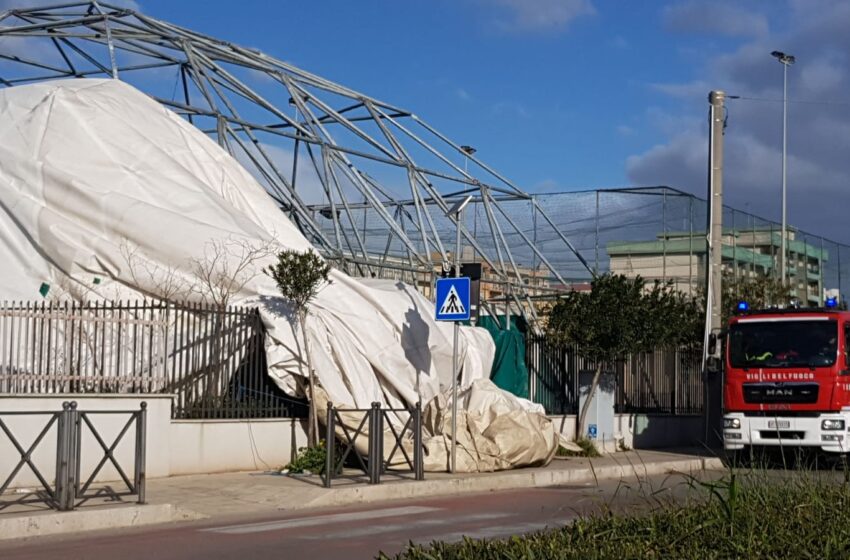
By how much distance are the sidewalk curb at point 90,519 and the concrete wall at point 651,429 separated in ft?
39.7

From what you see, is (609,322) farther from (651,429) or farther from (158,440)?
(158,440)

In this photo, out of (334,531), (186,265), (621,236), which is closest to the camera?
(334,531)

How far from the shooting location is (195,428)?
17281 millimetres

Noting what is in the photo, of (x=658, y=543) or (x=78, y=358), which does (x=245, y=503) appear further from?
(x=658, y=543)

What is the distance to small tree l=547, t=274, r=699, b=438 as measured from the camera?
23.1 m

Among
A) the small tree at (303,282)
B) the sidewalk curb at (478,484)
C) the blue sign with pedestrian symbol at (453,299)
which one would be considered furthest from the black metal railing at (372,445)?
the blue sign with pedestrian symbol at (453,299)

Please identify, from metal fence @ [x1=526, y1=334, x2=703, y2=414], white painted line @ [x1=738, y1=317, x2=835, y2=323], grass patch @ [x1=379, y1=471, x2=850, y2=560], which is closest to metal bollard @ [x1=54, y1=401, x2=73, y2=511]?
grass patch @ [x1=379, y1=471, x2=850, y2=560]

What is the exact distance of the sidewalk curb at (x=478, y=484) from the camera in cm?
1530

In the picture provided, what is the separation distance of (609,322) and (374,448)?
8268mm

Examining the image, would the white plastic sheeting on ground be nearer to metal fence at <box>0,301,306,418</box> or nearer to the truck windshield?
metal fence at <box>0,301,306,418</box>

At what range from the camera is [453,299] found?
58.7 feet

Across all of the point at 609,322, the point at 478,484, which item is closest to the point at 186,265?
the point at 478,484

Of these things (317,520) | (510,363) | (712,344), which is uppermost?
(712,344)

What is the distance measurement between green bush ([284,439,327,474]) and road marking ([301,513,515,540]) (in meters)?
4.13
